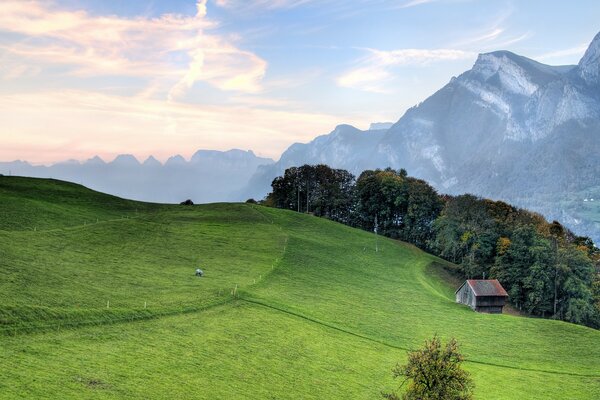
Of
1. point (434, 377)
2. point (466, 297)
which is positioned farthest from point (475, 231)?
point (434, 377)

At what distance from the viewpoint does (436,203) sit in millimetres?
162250

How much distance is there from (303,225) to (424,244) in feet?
147

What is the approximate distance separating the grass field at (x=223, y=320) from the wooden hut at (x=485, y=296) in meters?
5.01

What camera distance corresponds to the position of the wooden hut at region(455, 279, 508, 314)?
322 ft

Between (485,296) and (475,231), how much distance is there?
33455 mm

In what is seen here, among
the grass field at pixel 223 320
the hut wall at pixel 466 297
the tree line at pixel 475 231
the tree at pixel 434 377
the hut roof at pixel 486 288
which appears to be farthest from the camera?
the tree line at pixel 475 231

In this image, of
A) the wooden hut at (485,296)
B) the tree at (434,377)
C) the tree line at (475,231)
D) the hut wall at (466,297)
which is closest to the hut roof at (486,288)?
the wooden hut at (485,296)

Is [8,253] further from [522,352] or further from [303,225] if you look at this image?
[303,225]

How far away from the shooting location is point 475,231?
12888cm

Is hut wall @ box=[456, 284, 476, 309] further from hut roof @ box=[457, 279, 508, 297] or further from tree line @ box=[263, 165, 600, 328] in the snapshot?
tree line @ box=[263, 165, 600, 328]

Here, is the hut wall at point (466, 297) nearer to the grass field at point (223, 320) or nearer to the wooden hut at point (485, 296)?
the wooden hut at point (485, 296)

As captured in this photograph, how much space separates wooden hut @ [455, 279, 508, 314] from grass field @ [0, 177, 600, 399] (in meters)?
5.01

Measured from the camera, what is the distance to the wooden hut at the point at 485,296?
98.0 m

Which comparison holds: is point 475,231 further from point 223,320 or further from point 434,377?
point 434,377
